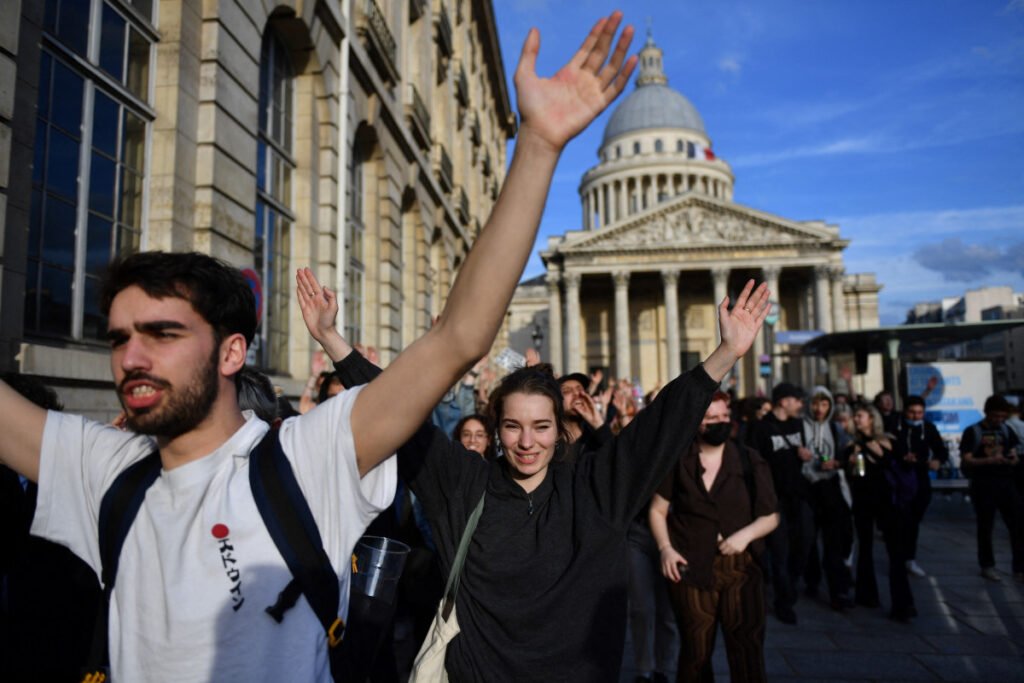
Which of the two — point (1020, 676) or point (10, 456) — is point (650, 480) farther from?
point (1020, 676)

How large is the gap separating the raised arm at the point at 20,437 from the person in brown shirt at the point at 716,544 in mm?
2896

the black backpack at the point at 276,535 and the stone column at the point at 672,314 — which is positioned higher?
the stone column at the point at 672,314

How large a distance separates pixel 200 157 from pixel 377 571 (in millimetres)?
6614

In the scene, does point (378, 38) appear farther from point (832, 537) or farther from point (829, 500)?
point (832, 537)

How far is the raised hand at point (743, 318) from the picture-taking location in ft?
7.05

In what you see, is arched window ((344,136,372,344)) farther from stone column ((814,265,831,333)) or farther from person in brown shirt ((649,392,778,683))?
stone column ((814,265,831,333))

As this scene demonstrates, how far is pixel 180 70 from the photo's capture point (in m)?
6.73

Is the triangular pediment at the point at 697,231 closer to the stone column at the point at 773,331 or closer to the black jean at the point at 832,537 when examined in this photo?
the stone column at the point at 773,331

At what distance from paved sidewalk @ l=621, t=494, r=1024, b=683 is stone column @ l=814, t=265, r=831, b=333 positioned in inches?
1693

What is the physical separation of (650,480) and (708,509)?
1.77 metres

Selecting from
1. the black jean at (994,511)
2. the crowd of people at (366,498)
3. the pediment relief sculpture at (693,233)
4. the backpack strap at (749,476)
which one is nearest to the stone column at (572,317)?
the pediment relief sculpture at (693,233)

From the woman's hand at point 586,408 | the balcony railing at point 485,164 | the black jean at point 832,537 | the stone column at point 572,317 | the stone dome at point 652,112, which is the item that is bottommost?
the black jean at point 832,537

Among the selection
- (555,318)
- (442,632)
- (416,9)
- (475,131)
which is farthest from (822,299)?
(442,632)

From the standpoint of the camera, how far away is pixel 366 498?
1311mm
